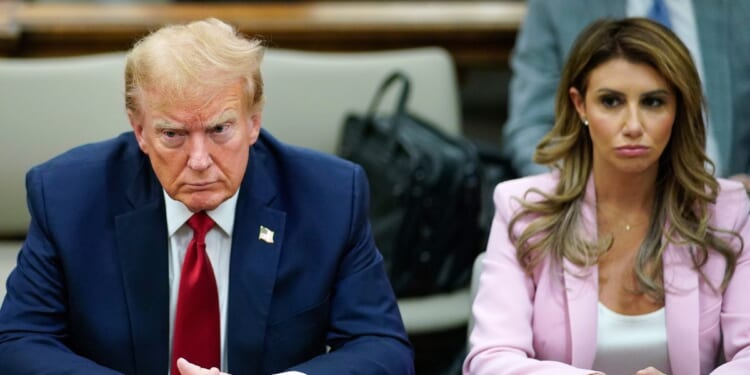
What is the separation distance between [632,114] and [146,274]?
95 cm

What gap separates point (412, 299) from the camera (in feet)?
11.1

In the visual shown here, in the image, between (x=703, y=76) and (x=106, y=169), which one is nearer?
(x=106, y=169)

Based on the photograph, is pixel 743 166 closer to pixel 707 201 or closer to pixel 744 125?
pixel 744 125

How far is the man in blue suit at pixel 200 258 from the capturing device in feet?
7.10

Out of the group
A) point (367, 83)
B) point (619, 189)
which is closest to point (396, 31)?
point (367, 83)

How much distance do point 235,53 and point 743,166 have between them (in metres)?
1.65

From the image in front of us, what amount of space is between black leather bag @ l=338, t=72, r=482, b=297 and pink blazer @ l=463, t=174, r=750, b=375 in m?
0.81

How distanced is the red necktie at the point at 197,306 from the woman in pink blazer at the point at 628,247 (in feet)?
1.62

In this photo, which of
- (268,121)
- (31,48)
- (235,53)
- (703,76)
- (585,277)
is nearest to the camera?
(235,53)

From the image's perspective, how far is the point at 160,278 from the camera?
2.25 m

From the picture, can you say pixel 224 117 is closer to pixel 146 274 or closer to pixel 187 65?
pixel 187 65

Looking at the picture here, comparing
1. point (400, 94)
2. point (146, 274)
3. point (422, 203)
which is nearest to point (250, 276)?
point (146, 274)

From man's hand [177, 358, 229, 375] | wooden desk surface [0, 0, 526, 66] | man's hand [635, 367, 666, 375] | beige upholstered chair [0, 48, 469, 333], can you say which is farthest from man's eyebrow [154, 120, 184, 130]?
wooden desk surface [0, 0, 526, 66]

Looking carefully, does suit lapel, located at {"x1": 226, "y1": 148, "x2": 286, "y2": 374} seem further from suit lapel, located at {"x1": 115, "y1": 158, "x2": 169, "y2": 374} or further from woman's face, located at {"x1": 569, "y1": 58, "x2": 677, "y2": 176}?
woman's face, located at {"x1": 569, "y1": 58, "x2": 677, "y2": 176}
